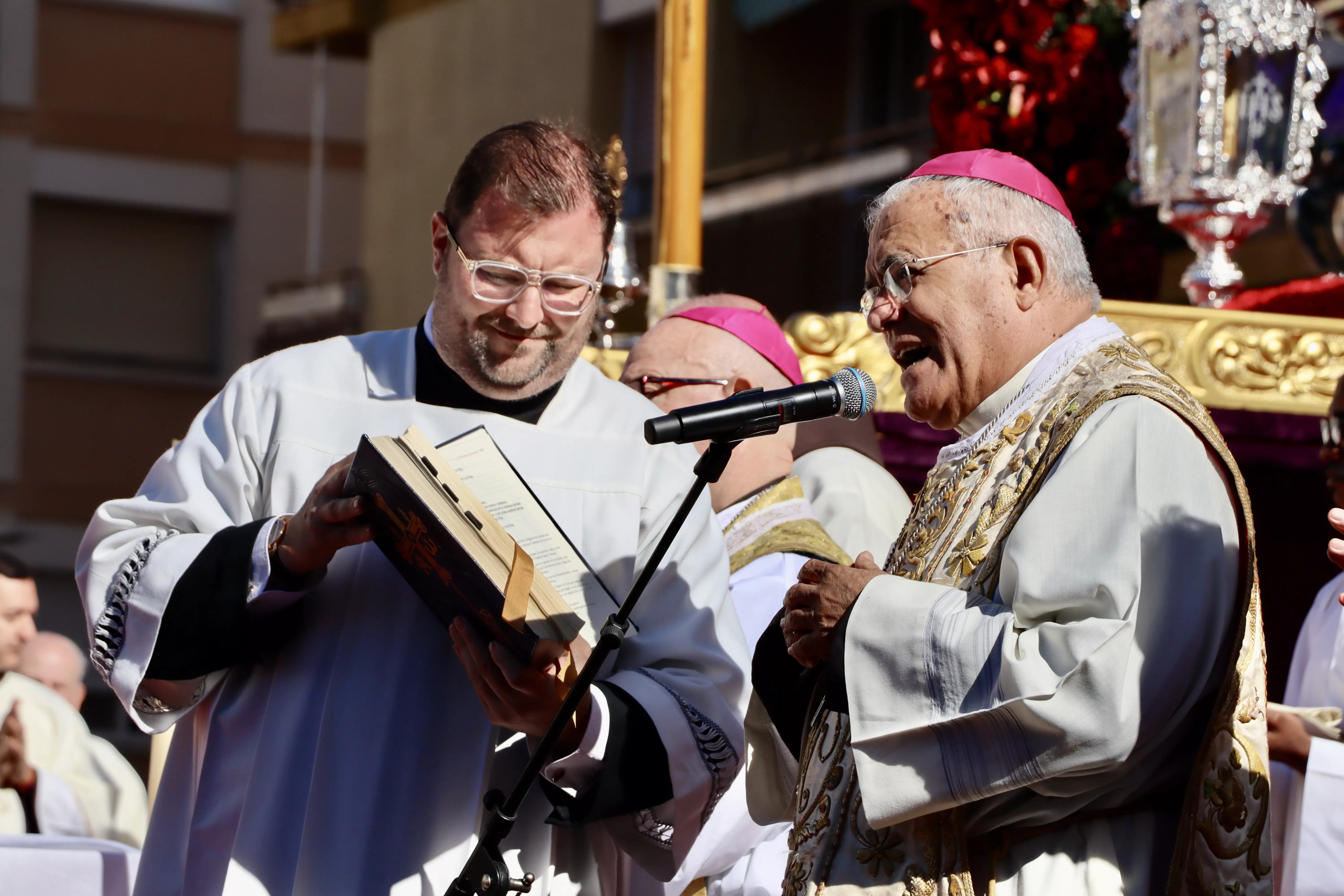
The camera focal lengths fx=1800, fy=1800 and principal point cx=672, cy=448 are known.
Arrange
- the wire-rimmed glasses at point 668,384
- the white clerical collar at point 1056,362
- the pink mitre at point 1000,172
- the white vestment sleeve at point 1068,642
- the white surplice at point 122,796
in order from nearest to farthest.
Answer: the white vestment sleeve at point 1068,642 → the white clerical collar at point 1056,362 → the pink mitre at point 1000,172 → the wire-rimmed glasses at point 668,384 → the white surplice at point 122,796

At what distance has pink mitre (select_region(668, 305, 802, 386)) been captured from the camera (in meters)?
4.28

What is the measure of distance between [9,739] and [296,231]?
14.0 meters

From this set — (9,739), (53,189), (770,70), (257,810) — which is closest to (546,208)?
(257,810)

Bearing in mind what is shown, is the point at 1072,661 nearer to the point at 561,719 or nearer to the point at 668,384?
the point at 561,719

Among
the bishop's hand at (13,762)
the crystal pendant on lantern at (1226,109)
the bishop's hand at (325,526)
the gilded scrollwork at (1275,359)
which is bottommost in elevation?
the bishop's hand at (13,762)

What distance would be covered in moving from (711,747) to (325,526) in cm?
74

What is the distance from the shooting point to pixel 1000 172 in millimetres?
2941

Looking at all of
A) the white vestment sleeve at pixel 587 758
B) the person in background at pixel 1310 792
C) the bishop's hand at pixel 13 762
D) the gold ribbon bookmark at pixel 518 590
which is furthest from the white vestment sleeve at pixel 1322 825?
the bishop's hand at pixel 13 762

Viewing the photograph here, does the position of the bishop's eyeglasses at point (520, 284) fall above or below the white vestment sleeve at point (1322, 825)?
above

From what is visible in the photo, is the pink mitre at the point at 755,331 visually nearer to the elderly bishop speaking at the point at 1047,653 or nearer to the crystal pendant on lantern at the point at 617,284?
the crystal pendant on lantern at the point at 617,284

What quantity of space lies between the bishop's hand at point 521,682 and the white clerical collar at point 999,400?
0.73 metres

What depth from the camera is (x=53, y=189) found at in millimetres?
17531

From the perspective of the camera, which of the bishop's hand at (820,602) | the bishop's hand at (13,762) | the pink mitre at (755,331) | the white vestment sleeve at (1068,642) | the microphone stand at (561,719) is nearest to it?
the white vestment sleeve at (1068,642)

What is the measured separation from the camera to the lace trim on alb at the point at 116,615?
9.78 ft
